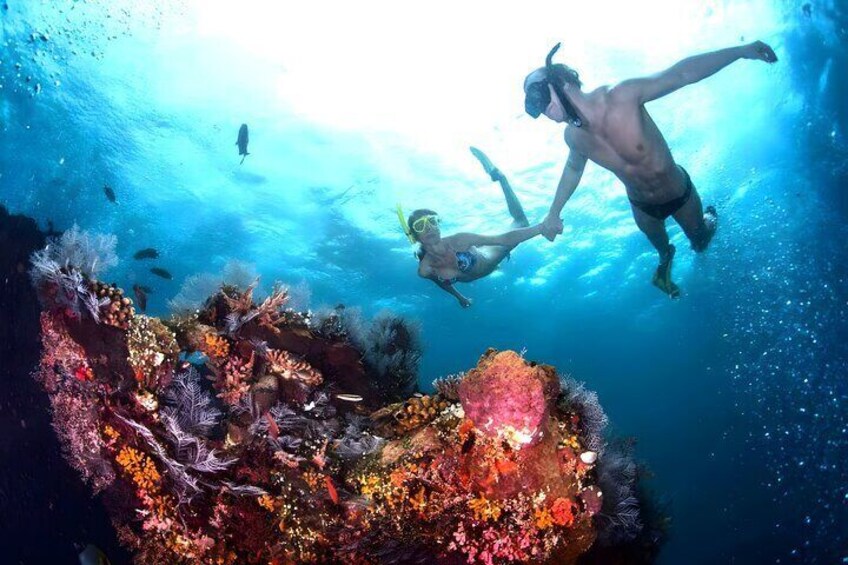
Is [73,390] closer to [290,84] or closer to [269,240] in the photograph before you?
[290,84]

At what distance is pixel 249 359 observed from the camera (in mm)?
5621

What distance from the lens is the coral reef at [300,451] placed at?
149 inches

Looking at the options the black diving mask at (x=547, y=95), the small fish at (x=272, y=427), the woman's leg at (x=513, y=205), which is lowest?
the small fish at (x=272, y=427)

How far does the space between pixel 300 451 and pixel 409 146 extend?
1595cm

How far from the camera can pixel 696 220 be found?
28.4 feet

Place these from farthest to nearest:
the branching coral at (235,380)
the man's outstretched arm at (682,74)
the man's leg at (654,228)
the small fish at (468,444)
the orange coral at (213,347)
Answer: the man's leg at (654,228), the man's outstretched arm at (682,74), the orange coral at (213,347), the branching coral at (235,380), the small fish at (468,444)

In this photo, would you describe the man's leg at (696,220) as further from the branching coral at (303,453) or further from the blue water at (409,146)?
the branching coral at (303,453)

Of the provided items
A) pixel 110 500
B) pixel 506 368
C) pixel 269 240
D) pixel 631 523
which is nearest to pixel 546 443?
pixel 506 368

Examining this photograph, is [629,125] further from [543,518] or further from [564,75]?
Answer: [543,518]

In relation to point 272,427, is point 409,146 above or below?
above

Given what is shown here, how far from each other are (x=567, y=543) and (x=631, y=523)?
1.07 metres

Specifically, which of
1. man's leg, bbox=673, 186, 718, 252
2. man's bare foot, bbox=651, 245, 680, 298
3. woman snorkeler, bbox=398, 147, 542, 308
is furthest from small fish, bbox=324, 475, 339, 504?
man's bare foot, bbox=651, 245, 680, 298

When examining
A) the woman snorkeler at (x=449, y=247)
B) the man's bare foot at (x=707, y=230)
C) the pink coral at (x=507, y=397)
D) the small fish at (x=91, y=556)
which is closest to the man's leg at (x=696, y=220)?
the man's bare foot at (x=707, y=230)

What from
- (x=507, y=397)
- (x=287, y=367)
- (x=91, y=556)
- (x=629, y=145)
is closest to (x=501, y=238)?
(x=629, y=145)
